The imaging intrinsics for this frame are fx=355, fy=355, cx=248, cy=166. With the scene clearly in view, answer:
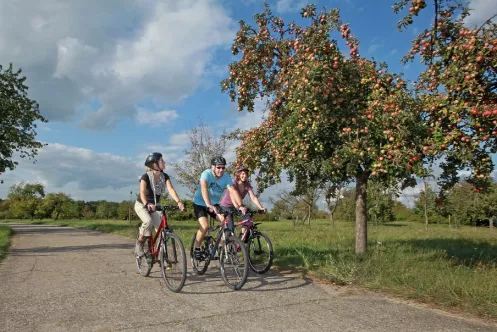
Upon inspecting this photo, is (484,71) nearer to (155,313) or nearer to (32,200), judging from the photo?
(155,313)

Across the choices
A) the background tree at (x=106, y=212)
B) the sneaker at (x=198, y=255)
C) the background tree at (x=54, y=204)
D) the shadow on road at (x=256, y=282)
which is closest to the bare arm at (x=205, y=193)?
the sneaker at (x=198, y=255)

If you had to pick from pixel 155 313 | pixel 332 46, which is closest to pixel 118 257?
pixel 155 313

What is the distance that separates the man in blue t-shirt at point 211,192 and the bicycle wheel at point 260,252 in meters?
0.75

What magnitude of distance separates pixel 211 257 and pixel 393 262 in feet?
12.4

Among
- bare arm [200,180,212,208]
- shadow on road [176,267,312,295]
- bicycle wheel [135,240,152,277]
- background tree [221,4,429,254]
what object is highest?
background tree [221,4,429,254]

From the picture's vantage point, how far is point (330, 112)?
7.19 meters

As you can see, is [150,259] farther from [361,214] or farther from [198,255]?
[361,214]

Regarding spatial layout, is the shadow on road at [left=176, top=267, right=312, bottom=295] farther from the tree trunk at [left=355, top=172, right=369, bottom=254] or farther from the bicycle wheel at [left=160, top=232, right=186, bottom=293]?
the tree trunk at [left=355, top=172, right=369, bottom=254]

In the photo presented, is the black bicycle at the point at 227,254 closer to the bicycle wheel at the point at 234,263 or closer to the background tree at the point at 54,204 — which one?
the bicycle wheel at the point at 234,263

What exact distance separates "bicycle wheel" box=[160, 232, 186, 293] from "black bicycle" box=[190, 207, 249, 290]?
62 centimetres

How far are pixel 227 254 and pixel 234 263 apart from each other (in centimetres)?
18

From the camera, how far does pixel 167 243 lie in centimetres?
540

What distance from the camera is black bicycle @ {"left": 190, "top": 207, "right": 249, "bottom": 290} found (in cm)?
505

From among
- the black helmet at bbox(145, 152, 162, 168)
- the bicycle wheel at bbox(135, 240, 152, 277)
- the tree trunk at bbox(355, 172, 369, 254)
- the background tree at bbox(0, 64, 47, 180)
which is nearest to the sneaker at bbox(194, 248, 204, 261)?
the bicycle wheel at bbox(135, 240, 152, 277)
